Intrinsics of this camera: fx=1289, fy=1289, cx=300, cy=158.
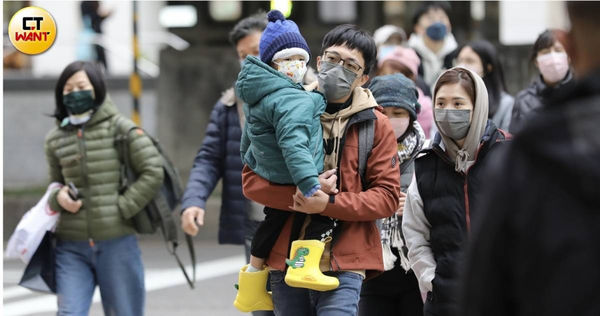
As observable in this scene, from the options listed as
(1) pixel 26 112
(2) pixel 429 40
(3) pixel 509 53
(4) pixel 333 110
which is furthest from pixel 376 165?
(1) pixel 26 112

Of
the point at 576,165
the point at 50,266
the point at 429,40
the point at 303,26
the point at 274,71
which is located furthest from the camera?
the point at 303,26

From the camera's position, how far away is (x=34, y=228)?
680cm

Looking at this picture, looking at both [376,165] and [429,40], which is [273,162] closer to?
[376,165]

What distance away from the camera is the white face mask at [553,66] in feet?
25.8

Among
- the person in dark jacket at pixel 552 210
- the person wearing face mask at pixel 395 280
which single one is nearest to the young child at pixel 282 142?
the person wearing face mask at pixel 395 280

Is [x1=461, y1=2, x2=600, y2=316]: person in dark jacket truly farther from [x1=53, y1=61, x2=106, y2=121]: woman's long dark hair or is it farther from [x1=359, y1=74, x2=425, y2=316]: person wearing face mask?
[x1=53, y1=61, x2=106, y2=121]: woman's long dark hair

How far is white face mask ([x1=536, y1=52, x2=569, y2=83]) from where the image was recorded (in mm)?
7852

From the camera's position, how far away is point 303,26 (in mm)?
16750

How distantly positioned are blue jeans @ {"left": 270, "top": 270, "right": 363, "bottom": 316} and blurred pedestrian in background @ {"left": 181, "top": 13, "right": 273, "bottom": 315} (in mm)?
1685

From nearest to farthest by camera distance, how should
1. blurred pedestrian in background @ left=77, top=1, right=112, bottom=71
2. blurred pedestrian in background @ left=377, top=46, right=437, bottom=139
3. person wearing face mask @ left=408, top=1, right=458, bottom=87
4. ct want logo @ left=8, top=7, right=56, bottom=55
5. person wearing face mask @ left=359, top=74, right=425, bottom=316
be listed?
person wearing face mask @ left=359, top=74, right=425, bottom=316 < ct want logo @ left=8, top=7, right=56, bottom=55 < blurred pedestrian in background @ left=377, top=46, right=437, bottom=139 < person wearing face mask @ left=408, top=1, right=458, bottom=87 < blurred pedestrian in background @ left=77, top=1, right=112, bottom=71

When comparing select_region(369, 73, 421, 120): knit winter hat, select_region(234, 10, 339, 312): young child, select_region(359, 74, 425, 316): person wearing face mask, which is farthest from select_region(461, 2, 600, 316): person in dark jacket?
select_region(369, 73, 421, 120): knit winter hat

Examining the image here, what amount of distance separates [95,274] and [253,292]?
2028 millimetres

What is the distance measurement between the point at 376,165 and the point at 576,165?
2.95 meters

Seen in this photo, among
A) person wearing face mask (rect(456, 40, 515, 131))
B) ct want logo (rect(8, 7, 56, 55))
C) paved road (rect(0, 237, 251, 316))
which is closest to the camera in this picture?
ct want logo (rect(8, 7, 56, 55))
